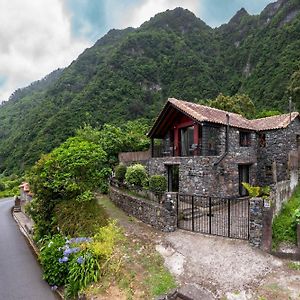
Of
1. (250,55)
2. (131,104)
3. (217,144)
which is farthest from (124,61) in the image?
(217,144)

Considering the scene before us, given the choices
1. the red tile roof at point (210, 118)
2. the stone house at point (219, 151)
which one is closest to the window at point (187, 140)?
the stone house at point (219, 151)

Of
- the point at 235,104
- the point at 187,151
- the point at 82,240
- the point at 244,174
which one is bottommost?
the point at 82,240

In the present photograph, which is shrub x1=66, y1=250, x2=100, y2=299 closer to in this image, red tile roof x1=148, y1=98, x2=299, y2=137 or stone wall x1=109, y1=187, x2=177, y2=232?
stone wall x1=109, y1=187, x2=177, y2=232

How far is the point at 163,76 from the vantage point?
64.6m

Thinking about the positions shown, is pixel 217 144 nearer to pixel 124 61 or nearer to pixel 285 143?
pixel 285 143

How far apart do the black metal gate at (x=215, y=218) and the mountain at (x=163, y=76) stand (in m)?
28.8

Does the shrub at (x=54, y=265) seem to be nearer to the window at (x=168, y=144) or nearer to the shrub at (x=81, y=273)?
the shrub at (x=81, y=273)

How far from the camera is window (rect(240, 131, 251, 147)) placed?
18500mm

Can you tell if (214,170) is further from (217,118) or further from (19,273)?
(19,273)

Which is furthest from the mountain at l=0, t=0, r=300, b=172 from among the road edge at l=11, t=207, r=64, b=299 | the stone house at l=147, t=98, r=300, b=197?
the road edge at l=11, t=207, r=64, b=299

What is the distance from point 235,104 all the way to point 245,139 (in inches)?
601

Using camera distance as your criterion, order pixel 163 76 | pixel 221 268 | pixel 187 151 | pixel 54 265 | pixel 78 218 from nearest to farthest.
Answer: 1. pixel 221 268
2. pixel 54 265
3. pixel 78 218
4. pixel 187 151
5. pixel 163 76

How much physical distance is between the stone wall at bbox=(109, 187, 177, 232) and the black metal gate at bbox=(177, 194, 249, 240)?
0.64m

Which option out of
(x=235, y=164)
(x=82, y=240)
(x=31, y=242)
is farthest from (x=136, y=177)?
(x=82, y=240)
